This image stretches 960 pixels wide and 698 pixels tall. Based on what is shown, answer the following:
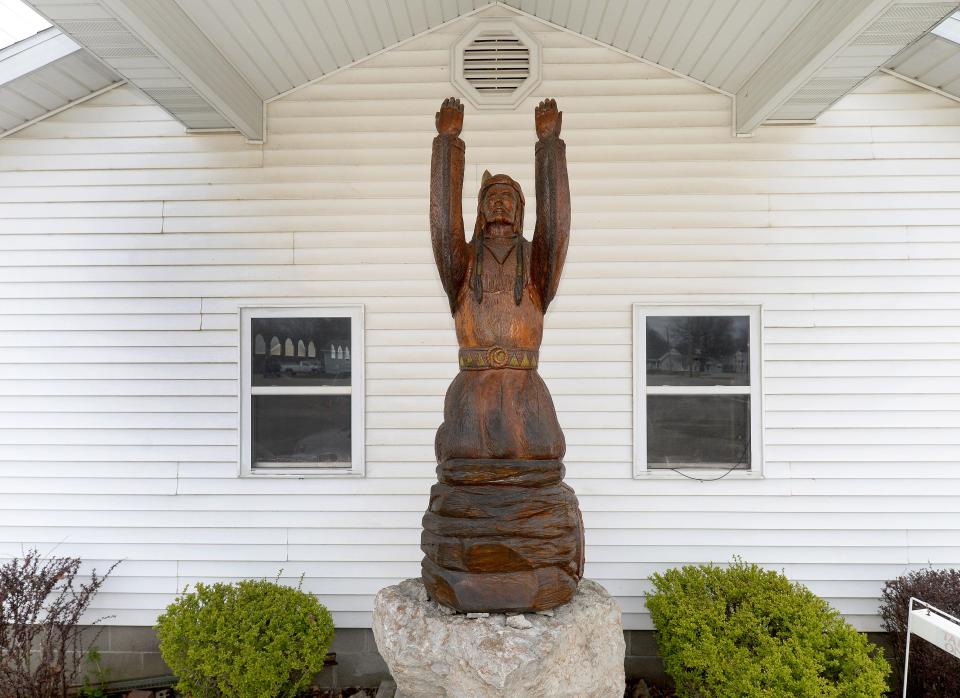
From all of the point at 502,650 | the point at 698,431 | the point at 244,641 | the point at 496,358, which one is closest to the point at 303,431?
the point at 244,641

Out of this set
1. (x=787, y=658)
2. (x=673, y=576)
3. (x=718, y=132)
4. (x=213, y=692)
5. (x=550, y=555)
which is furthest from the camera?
(x=718, y=132)

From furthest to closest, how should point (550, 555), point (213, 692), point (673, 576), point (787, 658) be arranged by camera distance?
point (673, 576)
point (213, 692)
point (787, 658)
point (550, 555)

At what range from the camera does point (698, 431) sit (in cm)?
407

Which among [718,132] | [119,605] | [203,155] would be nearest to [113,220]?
[203,155]

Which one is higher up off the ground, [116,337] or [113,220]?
[113,220]

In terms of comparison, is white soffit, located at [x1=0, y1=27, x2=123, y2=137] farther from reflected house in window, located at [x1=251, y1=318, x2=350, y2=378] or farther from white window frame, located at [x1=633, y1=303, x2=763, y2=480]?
white window frame, located at [x1=633, y1=303, x2=763, y2=480]

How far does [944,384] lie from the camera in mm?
3936

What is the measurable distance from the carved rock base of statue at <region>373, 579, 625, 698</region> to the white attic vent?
3248mm

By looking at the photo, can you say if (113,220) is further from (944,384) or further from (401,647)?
(944,384)

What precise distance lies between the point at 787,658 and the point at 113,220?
5080mm

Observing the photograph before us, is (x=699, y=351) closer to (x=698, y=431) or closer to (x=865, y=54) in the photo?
(x=698, y=431)

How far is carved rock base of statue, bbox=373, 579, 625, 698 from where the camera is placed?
2.23 m

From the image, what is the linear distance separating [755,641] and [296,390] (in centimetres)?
331

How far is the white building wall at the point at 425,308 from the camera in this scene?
3.95 meters
